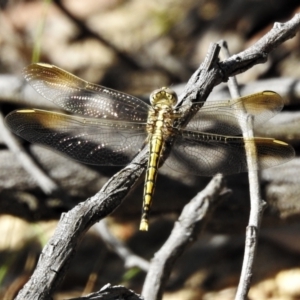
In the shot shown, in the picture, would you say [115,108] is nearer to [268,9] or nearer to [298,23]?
[298,23]

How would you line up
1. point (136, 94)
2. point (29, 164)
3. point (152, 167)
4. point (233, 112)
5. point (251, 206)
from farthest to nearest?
point (136, 94)
point (29, 164)
point (233, 112)
point (152, 167)
point (251, 206)

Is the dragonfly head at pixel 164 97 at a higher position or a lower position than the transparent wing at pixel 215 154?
higher

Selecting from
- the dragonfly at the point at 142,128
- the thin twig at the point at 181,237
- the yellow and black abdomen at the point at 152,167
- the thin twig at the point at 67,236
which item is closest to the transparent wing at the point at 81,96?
the dragonfly at the point at 142,128

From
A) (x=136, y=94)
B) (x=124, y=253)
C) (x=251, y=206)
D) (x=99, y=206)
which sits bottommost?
(x=99, y=206)

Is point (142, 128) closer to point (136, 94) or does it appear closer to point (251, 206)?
point (251, 206)

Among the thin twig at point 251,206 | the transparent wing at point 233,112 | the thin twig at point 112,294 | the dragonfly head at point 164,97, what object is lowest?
the thin twig at point 112,294

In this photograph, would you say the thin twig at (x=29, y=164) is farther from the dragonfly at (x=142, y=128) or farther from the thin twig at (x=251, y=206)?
the thin twig at (x=251, y=206)

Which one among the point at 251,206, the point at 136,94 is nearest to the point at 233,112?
the point at 251,206
